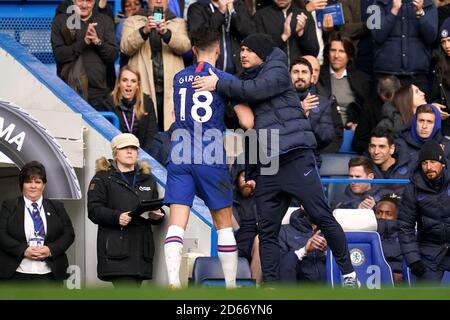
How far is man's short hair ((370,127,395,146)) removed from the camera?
18.0 metres

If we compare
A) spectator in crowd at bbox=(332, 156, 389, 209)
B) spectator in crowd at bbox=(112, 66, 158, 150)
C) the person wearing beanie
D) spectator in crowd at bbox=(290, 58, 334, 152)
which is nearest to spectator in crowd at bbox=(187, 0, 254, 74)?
spectator in crowd at bbox=(112, 66, 158, 150)

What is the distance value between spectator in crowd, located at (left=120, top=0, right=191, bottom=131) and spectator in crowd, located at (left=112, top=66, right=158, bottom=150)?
57cm

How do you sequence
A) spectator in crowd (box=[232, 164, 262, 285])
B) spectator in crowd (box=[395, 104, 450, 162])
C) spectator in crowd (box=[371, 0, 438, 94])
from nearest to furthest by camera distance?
spectator in crowd (box=[232, 164, 262, 285])
spectator in crowd (box=[395, 104, 450, 162])
spectator in crowd (box=[371, 0, 438, 94])

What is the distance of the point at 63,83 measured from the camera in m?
17.1

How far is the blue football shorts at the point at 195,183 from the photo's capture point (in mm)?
14102

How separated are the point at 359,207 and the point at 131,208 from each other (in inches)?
100

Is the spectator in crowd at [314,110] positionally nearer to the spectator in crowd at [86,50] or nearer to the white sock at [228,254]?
the spectator in crowd at [86,50]

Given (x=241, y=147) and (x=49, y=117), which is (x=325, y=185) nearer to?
(x=241, y=147)

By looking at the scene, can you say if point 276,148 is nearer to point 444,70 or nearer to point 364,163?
point 364,163

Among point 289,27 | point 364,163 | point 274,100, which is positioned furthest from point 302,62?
point 274,100

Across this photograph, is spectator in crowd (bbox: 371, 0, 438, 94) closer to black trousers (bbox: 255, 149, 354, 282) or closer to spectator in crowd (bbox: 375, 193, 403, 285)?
spectator in crowd (bbox: 375, 193, 403, 285)

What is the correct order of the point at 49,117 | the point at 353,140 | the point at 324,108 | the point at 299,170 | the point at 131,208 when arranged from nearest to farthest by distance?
the point at 299,170 → the point at 131,208 → the point at 49,117 → the point at 324,108 → the point at 353,140

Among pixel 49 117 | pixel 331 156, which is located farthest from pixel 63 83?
pixel 331 156

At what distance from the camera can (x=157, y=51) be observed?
18688 mm
